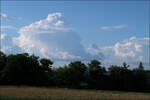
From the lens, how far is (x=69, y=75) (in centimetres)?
6794

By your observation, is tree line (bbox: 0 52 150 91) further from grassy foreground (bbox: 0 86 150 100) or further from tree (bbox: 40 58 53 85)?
grassy foreground (bbox: 0 86 150 100)

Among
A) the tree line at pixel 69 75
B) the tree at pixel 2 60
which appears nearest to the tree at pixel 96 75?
the tree line at pixel 69 75

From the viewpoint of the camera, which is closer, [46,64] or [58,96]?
[58,96]

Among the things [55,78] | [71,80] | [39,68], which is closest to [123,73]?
[71,80]

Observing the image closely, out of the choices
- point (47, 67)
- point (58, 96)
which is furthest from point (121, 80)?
point (58, 96)

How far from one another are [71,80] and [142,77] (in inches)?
953

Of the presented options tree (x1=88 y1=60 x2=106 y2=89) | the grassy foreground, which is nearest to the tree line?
tree (x1=88 y1=60 x2=106 y2=89)

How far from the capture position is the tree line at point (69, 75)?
6700cm

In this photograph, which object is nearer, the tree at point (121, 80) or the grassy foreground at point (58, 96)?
the grassy foreground at point (58, 96)

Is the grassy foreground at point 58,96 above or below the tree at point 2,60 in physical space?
below

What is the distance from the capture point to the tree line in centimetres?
6700

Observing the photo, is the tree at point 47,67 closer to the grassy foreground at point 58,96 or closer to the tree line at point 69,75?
the tree line at point 69,75

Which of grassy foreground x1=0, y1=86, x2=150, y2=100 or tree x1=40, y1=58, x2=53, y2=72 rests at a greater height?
tree x1=40, y1=58, x2=53, y2=72

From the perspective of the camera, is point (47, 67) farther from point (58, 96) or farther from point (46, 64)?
point (58, 96)
